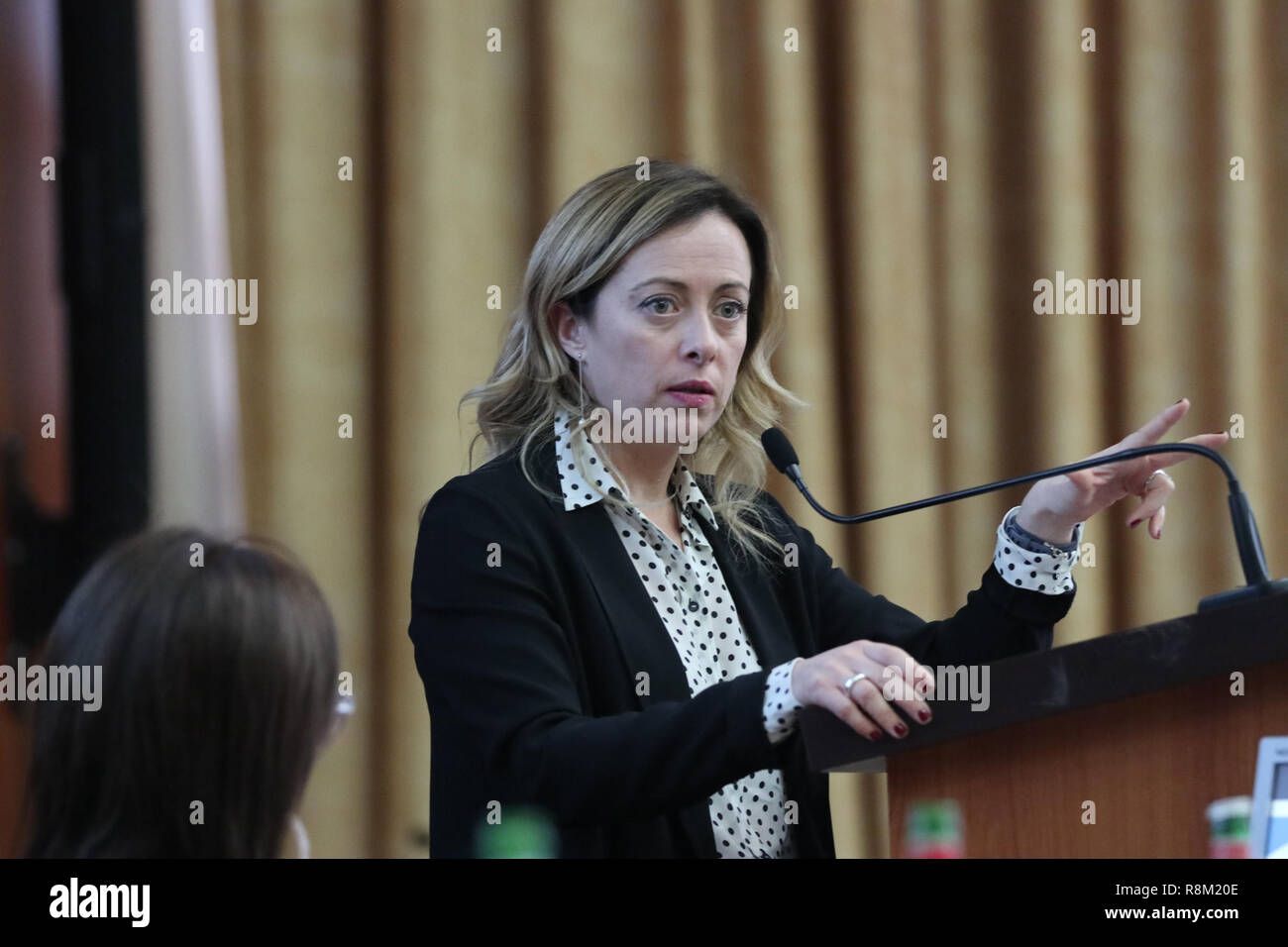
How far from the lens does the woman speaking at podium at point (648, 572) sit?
1.20m

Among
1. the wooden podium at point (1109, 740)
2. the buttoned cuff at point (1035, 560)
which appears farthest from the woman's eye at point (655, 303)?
the wooden podium at point (1109, 740)

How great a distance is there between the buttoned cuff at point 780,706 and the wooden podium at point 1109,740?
10cm

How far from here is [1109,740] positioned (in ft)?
3.09

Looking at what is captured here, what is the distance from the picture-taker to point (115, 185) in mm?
2010

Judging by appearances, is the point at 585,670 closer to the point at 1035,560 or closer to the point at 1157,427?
the point at 1035,560

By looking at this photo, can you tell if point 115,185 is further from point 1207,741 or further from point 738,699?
point 1207,741

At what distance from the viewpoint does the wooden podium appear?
2.98 feet

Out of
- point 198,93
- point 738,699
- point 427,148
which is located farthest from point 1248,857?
point 198,93

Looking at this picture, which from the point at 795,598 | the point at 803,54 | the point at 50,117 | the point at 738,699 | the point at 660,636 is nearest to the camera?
the point at 738,699

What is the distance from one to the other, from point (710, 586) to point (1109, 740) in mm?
640

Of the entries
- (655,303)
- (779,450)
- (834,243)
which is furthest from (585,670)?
(834,243)

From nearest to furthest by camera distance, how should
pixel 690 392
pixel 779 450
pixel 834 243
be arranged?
pixel 779 450, pixel 690 392, pixel 834 243

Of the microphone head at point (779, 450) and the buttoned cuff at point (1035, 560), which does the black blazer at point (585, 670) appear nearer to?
the buttoned cuff at point (1035, 560)
